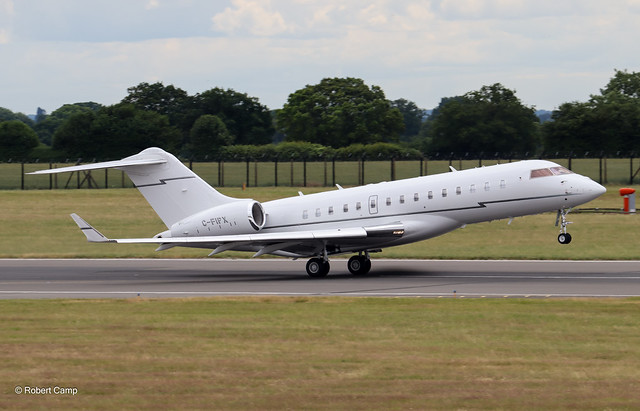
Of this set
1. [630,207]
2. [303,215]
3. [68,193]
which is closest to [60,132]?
[68,193]

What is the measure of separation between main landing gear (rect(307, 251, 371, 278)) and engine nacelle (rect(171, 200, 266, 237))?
7.65 feet

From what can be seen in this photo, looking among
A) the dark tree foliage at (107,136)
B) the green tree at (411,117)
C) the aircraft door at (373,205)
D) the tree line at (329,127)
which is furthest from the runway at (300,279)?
the green tree at (411,117)

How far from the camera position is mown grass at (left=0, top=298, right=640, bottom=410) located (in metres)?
13.0

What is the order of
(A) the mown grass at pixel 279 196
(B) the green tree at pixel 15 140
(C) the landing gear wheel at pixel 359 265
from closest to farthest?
(C) the landing gear wheel at pixel 359 265
(A) the mown grass at pixel 279 196
(B) the green tree at pixel 15 140

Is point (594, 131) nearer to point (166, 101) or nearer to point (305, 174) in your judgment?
point (305, 174)

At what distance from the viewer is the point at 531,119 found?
76875mm

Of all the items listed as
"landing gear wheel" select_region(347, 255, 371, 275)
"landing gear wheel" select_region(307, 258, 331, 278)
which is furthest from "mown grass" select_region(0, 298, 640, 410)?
"landing gear wheel" select_region(347, 255, 371, 275)

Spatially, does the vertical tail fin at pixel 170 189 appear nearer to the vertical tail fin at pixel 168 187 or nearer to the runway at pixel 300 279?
the vertical tail fin at pixel 168 187

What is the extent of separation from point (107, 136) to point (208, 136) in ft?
39.6

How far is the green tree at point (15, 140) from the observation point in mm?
85250

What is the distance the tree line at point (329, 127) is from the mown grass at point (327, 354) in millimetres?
46101

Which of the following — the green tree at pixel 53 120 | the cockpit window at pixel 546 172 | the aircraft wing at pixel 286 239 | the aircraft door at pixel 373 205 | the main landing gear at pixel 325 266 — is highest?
the green tree at pixel 53 120

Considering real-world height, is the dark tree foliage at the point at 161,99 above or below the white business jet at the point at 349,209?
above

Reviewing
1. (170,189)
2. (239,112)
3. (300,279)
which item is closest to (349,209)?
(300,279)
